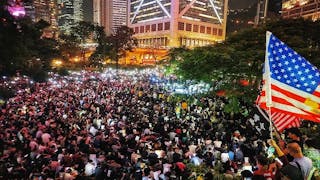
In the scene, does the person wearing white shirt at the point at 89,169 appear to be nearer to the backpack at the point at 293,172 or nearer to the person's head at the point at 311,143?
the person's head at the point at 311,143

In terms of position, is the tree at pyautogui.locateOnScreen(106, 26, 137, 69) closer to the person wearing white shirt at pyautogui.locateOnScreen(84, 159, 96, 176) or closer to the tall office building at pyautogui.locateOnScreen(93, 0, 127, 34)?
the person wearing white shirt at pyautogui.locateOnScreen(84, 159, 96, 176)

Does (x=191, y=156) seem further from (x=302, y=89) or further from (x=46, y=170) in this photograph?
(x=302, y=89)

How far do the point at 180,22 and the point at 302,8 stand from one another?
38239mm

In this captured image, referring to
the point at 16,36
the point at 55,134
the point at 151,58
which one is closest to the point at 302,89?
the point at 55,134

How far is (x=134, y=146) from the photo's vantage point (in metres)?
12.2

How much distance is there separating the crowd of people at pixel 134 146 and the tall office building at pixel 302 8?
60.2 metres

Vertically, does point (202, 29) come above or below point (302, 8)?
below

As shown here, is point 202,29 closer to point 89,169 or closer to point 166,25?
point 166,25

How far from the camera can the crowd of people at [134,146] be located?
9078mm

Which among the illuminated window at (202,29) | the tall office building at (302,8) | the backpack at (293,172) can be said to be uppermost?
the tall office building at (302,8)

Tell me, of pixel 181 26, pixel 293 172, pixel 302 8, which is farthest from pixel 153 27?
pixel 293 172

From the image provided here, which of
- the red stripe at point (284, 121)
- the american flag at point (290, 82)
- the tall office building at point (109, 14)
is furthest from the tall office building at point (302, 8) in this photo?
the tall office building at point (109, 14)

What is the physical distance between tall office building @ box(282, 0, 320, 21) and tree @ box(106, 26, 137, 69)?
35.1 metres

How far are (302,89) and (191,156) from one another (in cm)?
605
